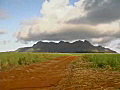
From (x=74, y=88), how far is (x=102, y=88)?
3.72 feet

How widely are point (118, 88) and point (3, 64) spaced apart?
1280 cm

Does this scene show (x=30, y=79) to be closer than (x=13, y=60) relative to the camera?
Yes

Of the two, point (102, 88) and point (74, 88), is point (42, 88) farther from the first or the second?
point (102, 88)

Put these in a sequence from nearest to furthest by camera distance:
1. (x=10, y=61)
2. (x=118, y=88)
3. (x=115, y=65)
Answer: (x=118, y=88) → (x=115, y=65) → (x=10, y=61)

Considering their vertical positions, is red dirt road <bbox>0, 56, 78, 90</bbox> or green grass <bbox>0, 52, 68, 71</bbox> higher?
green grass <bbox>0, 52, 68, 71</bbox>

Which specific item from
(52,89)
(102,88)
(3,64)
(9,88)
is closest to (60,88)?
(52,89)

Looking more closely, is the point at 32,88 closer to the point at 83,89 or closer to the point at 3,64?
the point at 83,89

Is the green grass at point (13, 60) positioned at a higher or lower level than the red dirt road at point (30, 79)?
higher

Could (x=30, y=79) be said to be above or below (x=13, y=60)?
below

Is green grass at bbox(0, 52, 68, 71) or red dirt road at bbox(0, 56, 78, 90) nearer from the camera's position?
red dirt road at bbox(0, 56, 78, 90)

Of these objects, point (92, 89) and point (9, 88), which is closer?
point (92, 89)

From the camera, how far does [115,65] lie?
52.3 ft

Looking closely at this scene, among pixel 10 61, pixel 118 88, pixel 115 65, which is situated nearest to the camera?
pixel 118 88

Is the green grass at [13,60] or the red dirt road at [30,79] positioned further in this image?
the green grass at [13,60]
